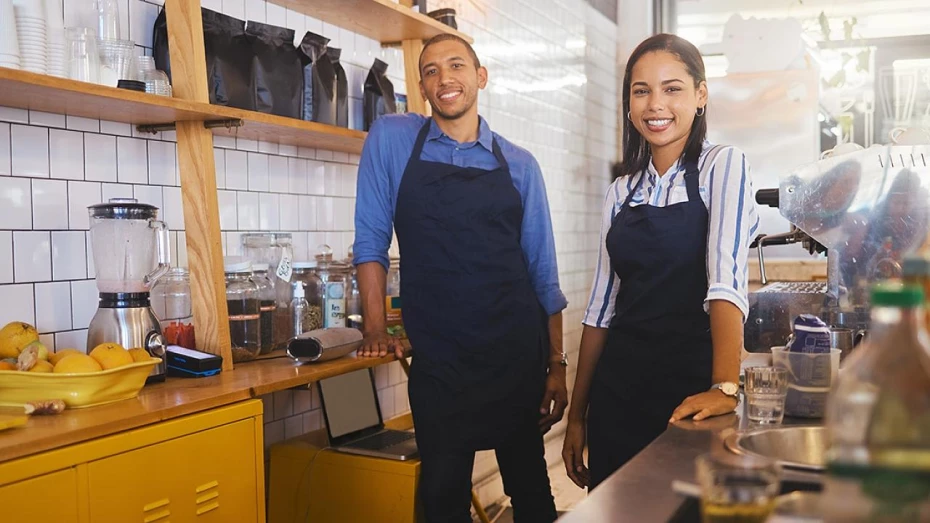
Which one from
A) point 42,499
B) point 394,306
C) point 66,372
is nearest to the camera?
point 42,499

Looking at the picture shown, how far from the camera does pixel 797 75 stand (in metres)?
6.24

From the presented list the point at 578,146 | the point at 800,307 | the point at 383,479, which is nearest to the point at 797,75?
the point at 578,146

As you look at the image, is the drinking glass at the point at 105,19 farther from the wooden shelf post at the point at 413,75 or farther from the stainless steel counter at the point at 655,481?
the stainless steel counter at the point at 655,481

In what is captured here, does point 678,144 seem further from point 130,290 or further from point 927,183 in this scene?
point 130,290

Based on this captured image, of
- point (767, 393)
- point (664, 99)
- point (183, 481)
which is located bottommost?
point (183, 481)

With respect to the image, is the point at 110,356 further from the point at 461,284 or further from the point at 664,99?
the point at 664,99

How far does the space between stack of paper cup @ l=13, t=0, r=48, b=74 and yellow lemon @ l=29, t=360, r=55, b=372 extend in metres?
0.66

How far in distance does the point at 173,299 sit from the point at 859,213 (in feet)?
6.41

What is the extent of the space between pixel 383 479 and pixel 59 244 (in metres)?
1.16

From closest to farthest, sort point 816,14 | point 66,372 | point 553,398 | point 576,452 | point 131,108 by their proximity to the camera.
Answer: point 66,372 → point 576,452 → point 131,108 → point 553,398 → point 816,14

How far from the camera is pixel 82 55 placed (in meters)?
2.28

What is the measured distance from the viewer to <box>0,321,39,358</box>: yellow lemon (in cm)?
212

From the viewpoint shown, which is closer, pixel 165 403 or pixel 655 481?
pixel 655 481

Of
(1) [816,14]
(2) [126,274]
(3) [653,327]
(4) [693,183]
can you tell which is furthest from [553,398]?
(1) [816,14]
